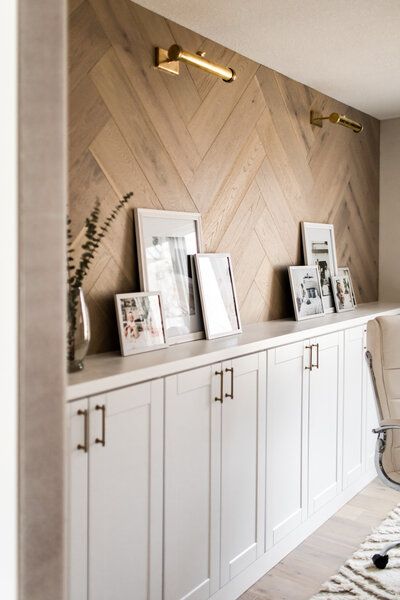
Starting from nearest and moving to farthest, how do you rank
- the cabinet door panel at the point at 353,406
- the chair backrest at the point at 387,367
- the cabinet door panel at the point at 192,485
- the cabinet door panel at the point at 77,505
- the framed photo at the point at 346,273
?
1. the cabinet door panel at the point at 77,505
2. the cabinet door panel at the point at 192,485
3. the chair backrest at the point at 387,367
4. the cabinet door panel at the point at 353,406
5. the framed photo at the point at 346,273

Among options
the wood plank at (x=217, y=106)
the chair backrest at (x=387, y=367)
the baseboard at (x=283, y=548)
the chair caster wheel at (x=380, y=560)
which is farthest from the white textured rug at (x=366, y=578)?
the wood plank at (x=217, y=106)

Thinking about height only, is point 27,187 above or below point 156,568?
above

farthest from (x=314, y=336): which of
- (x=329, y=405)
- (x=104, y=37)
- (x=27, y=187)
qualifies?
(x=27, y=187)

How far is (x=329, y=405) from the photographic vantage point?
A: 3.11 meters

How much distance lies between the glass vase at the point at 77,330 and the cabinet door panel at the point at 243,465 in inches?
24.0

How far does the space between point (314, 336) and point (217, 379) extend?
0.86m

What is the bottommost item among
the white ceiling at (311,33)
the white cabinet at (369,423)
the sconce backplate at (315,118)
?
the white cabinet at (369,423)

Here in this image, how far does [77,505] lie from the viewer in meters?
Result: 1.68

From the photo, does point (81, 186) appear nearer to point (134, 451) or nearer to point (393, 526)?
point (134, 451)

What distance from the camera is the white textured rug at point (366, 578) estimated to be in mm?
2404

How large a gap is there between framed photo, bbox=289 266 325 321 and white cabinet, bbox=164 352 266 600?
0.88 m
